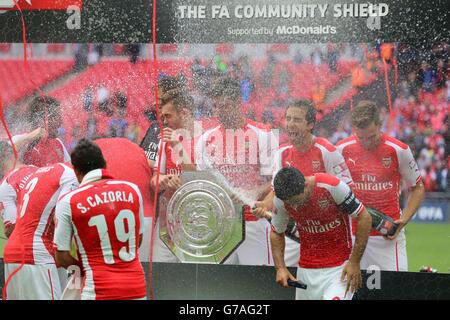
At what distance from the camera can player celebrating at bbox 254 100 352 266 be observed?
422 centimetres

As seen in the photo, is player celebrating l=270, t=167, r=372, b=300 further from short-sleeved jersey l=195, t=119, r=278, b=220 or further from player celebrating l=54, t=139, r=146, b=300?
player celebrating l=54, t=139, r=146, b=300

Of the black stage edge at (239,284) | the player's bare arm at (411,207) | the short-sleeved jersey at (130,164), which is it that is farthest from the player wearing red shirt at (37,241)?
the player's bare arm at (411,207)

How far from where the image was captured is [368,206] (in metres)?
4.28

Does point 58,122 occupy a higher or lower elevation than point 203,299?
higher

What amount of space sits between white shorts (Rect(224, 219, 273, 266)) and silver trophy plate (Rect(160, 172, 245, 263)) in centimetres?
3

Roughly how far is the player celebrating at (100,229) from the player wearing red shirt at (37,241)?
41 cm

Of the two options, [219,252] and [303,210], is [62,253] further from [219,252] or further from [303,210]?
[303,210]

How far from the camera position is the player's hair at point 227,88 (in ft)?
13.8

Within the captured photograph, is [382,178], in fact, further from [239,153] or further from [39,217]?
[39,217]

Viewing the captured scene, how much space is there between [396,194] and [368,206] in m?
0.16

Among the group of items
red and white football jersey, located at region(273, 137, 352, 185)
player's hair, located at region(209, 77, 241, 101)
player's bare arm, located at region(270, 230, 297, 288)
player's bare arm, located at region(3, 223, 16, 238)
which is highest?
player's hair, located at region(209, 77, 241, 101)

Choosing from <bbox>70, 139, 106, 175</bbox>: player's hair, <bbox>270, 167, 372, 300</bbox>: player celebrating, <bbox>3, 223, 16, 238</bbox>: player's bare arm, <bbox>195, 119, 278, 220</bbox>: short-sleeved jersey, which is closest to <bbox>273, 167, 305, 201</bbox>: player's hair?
<bbox>270, 167, 372, 300</bbox>: player celebrating

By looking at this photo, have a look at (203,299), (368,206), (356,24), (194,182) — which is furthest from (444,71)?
(203,299)
